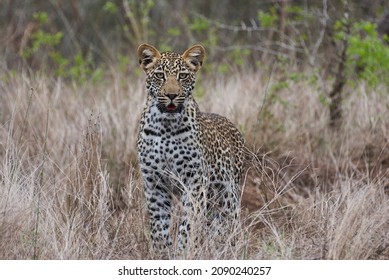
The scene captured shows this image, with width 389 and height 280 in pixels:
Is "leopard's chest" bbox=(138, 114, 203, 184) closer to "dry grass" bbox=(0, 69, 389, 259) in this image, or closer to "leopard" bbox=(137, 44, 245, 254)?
"leopard" bbox=(137, 44, 245, 254)

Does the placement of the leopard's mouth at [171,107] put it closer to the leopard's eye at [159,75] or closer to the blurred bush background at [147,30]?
the leopard's eye at [159,75]

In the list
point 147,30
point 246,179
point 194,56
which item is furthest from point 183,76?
point 147,30

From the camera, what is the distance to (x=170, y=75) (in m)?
7.09

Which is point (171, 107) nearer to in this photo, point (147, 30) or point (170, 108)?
point (170, 108)

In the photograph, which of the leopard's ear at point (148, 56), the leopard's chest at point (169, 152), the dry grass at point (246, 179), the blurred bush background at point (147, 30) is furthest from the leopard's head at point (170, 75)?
the blurred bush background at point (147, 30)

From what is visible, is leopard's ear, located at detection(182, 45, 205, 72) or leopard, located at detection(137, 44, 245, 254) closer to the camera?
leopard, located at detection(137, 44, 245, 254)

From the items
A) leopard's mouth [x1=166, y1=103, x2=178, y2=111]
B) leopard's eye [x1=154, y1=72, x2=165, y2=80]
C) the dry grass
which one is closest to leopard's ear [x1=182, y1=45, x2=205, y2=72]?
leopard's eye [x1=154, y1=72, x2=165, y2=80]

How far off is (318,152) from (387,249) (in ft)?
10.6

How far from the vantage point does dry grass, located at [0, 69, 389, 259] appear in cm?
652

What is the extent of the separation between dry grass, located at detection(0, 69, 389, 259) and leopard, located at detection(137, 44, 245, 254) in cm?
16

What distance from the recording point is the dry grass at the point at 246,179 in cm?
652

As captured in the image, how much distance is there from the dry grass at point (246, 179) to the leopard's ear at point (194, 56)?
818 millimetres

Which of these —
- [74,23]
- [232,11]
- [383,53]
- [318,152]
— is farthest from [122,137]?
[232,11]

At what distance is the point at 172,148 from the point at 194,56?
68 cm
